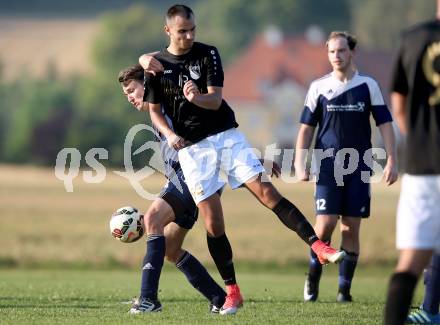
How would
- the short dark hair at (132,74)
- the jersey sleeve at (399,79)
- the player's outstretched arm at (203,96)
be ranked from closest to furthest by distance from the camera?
1. the jersey sleeve at (399,79)
2. the player's outstretched arm at (203,96)
3. the short dark hair at (132,74)

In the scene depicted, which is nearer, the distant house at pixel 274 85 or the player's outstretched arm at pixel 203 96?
the player's outstretched arm at pixel 203 96

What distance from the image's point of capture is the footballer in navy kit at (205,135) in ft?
30.4

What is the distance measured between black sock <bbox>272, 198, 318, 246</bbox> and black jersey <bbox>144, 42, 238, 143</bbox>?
83 cm

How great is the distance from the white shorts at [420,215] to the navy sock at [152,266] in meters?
3.22

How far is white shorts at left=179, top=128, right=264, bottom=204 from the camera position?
933 cm

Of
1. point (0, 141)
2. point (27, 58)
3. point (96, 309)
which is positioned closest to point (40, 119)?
point (0, 141)

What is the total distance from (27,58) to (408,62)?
131 metres

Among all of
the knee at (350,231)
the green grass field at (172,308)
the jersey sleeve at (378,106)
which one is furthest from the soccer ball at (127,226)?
the jersey sleeve at (378,106)

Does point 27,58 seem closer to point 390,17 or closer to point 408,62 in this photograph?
point 390,17

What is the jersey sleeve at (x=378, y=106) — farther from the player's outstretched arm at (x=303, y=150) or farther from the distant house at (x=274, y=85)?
the distant house at (x=274, y=85)

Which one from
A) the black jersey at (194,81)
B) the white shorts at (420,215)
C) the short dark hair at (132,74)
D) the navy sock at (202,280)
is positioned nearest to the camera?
the white shorts at (420,215)

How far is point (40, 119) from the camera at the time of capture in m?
101

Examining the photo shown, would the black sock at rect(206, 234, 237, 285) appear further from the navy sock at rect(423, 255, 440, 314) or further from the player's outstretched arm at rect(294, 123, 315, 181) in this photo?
the navy sock at rect(423, 255, 440, 314)

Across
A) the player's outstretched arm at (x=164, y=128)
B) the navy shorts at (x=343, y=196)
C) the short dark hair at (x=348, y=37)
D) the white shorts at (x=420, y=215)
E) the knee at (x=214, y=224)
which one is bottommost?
the knee at (x=214, y=224)
